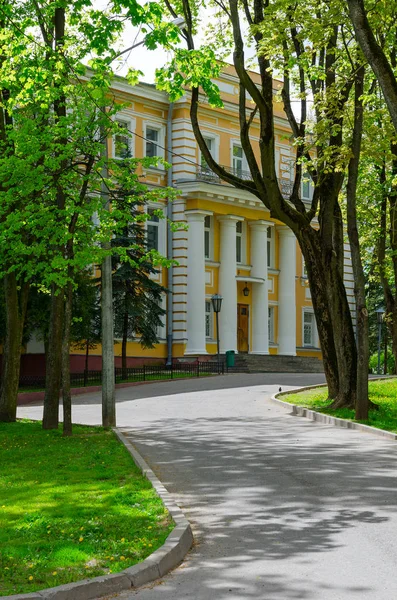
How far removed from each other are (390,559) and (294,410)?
682 inches

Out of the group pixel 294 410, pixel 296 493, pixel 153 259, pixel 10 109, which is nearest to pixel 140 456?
pixel 296 493

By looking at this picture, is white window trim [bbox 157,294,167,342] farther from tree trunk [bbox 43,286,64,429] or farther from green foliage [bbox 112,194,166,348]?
tree trunk [bbox 43,286,64,429]

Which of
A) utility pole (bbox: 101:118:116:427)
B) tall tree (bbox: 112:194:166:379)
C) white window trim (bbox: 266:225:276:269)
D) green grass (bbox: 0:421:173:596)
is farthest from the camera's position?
white window trim (bbox: 266:225:276:269)

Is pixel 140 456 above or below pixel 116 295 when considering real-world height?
below

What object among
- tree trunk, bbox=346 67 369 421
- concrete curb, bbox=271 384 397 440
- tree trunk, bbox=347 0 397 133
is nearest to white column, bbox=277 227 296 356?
concrete curb, bbox=271 384 397 440

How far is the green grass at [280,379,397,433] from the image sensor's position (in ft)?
71.2

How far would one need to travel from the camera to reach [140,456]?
15.5m

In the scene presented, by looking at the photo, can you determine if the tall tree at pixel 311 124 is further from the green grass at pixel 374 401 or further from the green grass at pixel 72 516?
the green grass at pixel 72 516

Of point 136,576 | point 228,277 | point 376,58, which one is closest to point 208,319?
point 228,277

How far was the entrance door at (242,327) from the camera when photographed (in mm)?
53781

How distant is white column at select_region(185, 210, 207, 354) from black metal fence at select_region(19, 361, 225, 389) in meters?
2.40

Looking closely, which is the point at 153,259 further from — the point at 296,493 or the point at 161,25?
the point at 296,493

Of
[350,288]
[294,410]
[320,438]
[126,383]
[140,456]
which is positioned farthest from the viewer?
[350,288]

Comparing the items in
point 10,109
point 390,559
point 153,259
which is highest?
point 10,109
